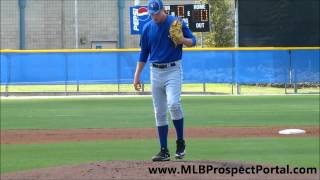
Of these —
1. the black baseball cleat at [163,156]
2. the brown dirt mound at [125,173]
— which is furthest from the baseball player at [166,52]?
the brown dirt mound at [125,173]

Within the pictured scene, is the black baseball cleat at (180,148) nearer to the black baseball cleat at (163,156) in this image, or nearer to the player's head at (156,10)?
the black baseball cleat at (163,156)

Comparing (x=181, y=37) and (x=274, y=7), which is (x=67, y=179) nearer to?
(x=181, y=37)

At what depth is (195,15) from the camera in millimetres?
29703

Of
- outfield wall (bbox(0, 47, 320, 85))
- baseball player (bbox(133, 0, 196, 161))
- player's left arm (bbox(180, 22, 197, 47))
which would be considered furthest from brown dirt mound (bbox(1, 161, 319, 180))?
outfield wall (bbox(0, 47, 320, 85))

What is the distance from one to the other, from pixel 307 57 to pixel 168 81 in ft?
83.2

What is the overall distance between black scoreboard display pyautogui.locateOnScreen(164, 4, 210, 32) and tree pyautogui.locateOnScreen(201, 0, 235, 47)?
574 inches

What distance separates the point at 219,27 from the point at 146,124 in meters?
28.5

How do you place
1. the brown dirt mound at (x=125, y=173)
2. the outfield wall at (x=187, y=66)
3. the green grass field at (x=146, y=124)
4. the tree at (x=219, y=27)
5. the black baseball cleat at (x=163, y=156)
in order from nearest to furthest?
the brown dirt mound at (x=125, y=173), the black baseball cleat at (x=163, y=156), the green grass field at (x=146, y=124), the outfield wall at (x=187, y=66), the tree at (x=219, y=27)

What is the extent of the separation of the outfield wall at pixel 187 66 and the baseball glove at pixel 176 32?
23929 mm

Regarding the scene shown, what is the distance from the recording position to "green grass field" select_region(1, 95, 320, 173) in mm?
10852

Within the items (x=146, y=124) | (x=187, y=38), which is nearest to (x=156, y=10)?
(x=187, y=38)

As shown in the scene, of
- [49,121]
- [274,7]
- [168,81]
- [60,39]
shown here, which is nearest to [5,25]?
[60,39]

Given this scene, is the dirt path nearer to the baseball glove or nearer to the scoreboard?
the baseball glove

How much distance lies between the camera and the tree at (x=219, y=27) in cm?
4466
